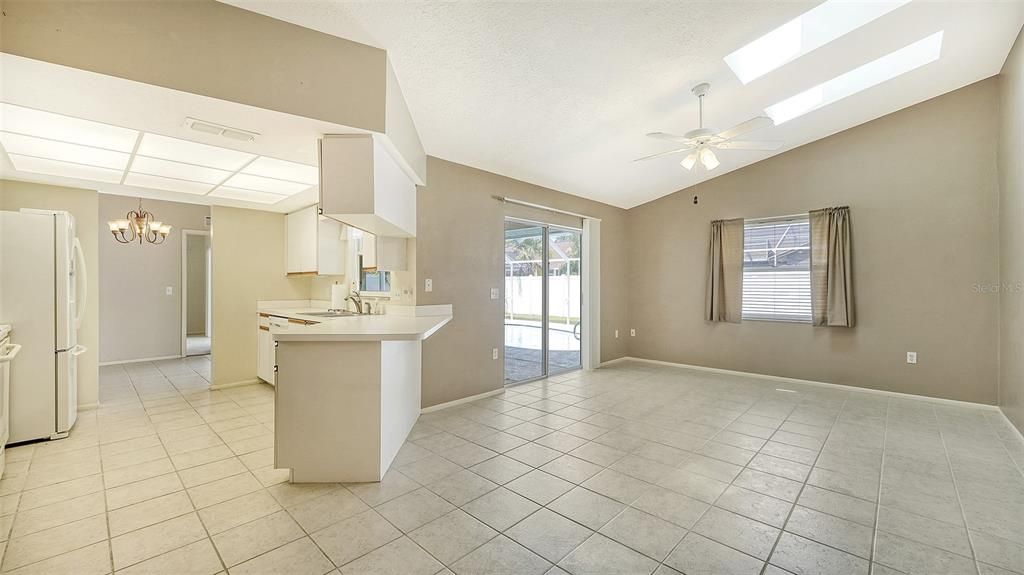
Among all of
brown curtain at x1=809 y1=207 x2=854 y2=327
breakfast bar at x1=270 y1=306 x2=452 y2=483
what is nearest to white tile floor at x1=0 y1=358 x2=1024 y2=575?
breakfast bar at x1=270 y1=306 x2=452 y2=483

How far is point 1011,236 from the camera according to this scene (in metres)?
3.44

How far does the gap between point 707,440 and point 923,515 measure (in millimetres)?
1214

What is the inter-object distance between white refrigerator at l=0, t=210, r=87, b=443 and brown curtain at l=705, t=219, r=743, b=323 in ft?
22.0

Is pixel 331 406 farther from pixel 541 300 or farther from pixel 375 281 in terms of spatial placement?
pixel 541 300

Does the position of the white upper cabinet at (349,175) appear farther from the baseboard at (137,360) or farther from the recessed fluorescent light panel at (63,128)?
the baseboard at (137,360)

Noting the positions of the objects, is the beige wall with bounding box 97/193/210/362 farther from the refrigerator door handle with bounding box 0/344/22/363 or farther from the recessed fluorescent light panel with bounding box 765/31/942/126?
the recessed fluorescent light panel with bounding box 765/31/942/126

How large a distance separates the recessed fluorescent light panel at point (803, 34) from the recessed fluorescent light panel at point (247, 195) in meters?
4.43

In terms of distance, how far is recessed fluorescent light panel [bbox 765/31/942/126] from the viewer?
350 cm

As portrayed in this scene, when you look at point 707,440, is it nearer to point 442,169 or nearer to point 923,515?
point 923,515

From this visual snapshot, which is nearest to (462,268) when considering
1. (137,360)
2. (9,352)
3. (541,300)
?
(541,300)

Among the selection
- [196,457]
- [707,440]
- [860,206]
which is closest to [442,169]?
[196,457]

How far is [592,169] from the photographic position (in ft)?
15.7

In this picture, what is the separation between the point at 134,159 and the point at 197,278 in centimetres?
592

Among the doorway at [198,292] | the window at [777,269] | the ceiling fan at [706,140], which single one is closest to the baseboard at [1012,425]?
the window at [777,269]
